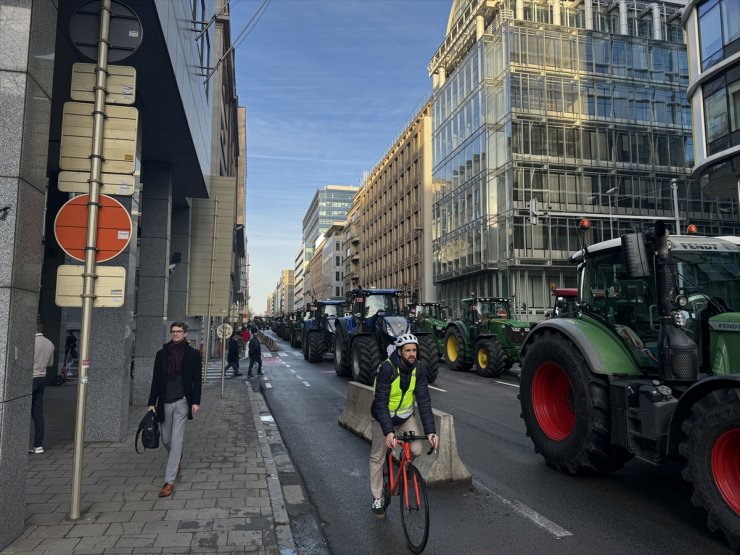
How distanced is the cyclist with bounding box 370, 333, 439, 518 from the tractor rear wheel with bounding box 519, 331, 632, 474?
1.99 metres

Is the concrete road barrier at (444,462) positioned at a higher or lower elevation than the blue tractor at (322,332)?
lower

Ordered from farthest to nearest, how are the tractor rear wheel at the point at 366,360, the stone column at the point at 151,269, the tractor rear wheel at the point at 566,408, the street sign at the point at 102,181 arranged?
the tractor rear wheel at the point at 366,360
the stone column at the point at 151,269
the tractor rear wheel at the point at 566,408
the street sign at the point at 102,181

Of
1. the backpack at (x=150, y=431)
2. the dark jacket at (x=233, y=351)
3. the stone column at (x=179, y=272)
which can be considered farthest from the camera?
the dark jacket at (x=233, y=351)

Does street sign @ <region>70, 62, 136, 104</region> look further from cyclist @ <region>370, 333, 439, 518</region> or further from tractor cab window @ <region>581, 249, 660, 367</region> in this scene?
tractor cab window @ <region>581, 249, 660, 367</region>

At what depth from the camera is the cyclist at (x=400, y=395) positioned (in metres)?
4.83

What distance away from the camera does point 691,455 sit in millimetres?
4430

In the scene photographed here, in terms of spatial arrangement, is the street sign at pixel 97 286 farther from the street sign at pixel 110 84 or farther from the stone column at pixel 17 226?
the street sign at pixel 110 84

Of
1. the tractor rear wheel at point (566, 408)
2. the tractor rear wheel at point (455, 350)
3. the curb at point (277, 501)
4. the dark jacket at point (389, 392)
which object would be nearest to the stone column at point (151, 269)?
the curb at point (277, 501)

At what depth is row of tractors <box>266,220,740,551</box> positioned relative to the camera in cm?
433

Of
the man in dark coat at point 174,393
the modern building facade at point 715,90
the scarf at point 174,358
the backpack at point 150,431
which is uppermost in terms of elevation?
the modern building facade at point 715,90

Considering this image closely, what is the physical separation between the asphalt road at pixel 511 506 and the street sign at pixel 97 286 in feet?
9.60

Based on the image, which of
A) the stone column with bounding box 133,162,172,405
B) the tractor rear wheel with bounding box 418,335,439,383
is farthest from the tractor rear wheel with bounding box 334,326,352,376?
the stone column with bounding box 133,162,172,405

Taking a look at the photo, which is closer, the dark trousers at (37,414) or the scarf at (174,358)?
the scarf at (174,358)

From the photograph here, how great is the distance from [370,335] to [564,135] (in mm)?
28149
